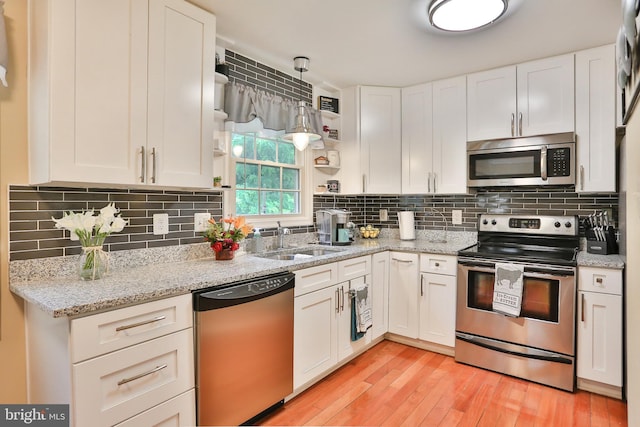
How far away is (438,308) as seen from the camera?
2859 mm

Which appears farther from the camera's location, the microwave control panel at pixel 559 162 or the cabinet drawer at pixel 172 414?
the microwave control panel at pixel 559 162

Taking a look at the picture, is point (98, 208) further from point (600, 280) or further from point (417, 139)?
point (600, 280)

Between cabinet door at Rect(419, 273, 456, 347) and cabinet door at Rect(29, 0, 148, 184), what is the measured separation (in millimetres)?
2270

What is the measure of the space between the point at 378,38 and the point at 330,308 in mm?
1867

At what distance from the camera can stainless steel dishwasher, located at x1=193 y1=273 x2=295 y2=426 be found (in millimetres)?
1664

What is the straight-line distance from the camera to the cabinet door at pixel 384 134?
3391 millimetres

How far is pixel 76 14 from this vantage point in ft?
5.06

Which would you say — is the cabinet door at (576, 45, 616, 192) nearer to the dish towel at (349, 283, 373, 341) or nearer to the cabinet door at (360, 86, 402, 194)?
the cabinet door at (360, 86, 402, 194)

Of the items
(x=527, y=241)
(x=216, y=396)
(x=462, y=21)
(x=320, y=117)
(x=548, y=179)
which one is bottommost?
(x=216, y=396)

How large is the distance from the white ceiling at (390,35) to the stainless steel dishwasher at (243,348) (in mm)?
1560

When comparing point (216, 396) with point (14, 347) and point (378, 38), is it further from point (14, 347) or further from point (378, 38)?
point (378, 38)

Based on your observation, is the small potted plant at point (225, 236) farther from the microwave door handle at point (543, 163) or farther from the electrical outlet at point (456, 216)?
the microwave door handle at point (543, 163)

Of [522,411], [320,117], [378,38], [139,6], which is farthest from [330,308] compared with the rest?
[139,6]

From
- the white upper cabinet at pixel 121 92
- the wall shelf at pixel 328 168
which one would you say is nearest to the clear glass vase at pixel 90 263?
the white upper cabinet at pixel 121 92
